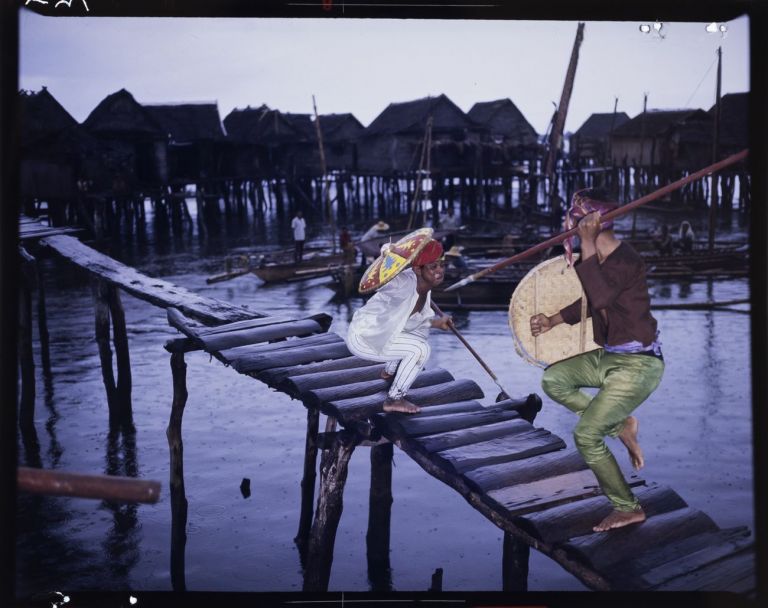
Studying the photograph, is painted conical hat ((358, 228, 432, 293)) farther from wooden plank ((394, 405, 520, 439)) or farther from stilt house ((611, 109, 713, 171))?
stilt house ((611, 109, 713, 171))

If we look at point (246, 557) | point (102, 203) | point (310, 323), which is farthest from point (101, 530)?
point (102, 203)

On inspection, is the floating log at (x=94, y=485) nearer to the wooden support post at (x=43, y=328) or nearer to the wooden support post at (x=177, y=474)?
the wooden support post at (x=177, y=474)

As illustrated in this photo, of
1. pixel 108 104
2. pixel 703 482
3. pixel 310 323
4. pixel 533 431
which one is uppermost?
pixel 108 104

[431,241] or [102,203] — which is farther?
[102,203]

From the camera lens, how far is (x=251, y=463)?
→ 7324mm

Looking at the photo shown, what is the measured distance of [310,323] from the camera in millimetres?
6492

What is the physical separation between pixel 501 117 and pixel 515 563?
12.9ft

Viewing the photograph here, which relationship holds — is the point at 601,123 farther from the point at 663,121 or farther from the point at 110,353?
the point at 110,353

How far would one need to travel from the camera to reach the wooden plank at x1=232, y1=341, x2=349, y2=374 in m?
5.75

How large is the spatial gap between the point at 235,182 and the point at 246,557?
→ 19.5 feet

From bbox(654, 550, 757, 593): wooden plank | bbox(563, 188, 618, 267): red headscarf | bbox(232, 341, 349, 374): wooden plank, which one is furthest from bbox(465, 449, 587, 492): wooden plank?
bbox(232, 341, 349, 374): wooden plank

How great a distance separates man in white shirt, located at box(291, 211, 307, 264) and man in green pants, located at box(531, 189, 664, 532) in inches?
123

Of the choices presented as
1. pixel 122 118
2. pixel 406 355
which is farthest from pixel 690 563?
pixel 122 118

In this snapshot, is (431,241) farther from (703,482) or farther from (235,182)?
(235,182)
